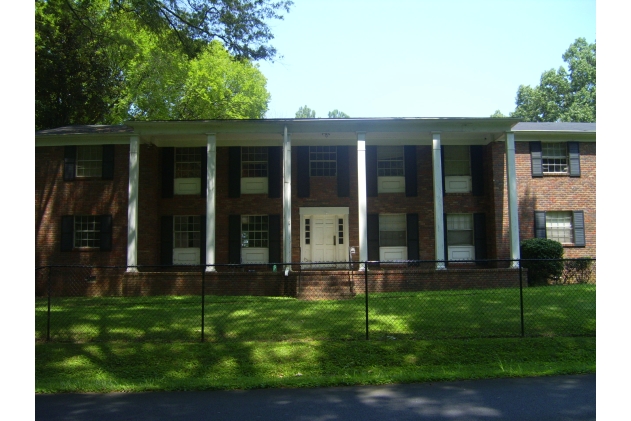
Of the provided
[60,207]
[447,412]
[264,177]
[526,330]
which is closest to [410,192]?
[264,177]

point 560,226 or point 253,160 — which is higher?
point 253,160

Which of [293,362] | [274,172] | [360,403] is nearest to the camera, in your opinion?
[360,403]

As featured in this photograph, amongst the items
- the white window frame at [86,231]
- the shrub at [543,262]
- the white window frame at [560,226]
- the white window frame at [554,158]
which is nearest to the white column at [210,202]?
the white window frame at [86,231]

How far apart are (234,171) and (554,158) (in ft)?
39.4

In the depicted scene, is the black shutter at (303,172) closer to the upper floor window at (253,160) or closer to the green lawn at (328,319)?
the upper floor window at (253,160)

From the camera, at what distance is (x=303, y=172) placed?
818 inches

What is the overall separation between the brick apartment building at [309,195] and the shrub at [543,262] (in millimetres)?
877

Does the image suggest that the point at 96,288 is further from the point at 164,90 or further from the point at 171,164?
the point at 164,90

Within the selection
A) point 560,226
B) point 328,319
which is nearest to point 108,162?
point 328,319

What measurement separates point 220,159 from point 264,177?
181cm

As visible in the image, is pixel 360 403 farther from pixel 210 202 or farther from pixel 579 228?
pixel 579 228

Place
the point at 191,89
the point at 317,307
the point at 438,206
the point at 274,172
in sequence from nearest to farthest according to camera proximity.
→ the point at 317,307, the point at 438,206, the point at 274,172, the point at 191,89

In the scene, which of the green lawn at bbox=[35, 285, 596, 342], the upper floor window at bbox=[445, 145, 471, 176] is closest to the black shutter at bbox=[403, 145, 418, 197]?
the upper floor window at bbox=[445, 145, 471, 176]

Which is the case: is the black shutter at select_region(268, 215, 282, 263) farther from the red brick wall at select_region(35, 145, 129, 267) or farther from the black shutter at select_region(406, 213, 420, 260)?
the red brick wall at select_region(35, 145, 129, 267)
